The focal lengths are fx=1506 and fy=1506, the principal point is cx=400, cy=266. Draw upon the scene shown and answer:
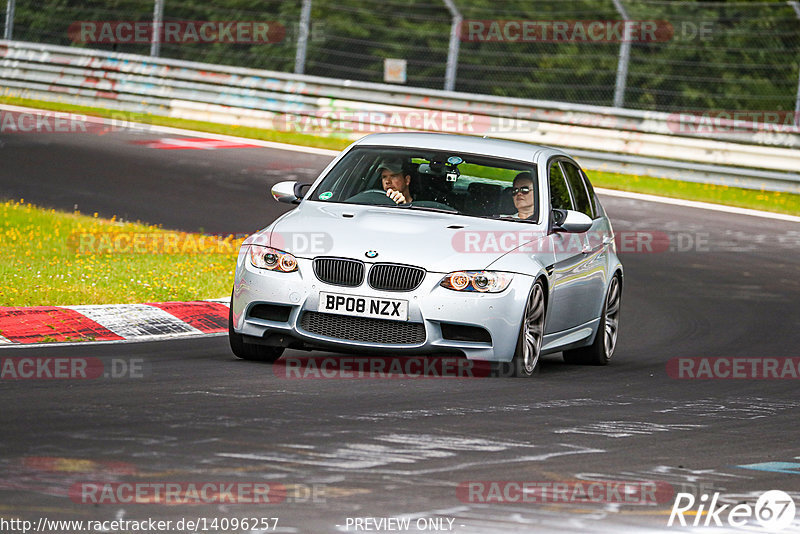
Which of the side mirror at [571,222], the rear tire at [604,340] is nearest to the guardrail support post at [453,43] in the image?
the rear tire at [604,340]

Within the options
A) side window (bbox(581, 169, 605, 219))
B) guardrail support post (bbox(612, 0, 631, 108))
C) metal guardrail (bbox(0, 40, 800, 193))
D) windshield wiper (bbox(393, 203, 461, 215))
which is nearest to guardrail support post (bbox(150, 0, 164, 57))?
metal guardrail (bbox(0, 40, 800, 193))

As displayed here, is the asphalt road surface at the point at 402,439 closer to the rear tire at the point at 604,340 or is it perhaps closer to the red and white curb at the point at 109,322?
the rear tire at the point at 604,340

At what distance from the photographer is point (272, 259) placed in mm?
9031

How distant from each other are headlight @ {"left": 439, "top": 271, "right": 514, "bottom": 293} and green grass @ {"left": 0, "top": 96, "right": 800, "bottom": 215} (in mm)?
13220

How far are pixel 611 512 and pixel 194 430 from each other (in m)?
2.03

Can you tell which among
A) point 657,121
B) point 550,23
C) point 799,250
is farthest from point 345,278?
point 550,23

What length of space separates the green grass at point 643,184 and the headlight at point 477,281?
13220mm

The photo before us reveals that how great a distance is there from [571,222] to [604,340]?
1394mm

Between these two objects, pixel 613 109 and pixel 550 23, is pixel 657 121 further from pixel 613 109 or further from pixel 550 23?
pixel 550 23

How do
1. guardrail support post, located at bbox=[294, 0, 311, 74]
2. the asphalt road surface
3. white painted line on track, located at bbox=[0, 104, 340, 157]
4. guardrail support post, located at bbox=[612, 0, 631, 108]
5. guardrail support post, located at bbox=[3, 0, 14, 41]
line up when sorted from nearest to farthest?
the asphalt road surface → guardrail support post, located at bbox=[612, 0, 631, 108] → white painted line on track, located at bbox=[0, 104, 340, 157] → guardrail support post, located at bbox=[294, 0, 311, 74] → guardrail support post, located at bbox=[3, 0, 14, 41]

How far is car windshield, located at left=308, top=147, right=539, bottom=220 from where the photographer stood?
32.6 feet

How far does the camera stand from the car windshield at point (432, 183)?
9.93m

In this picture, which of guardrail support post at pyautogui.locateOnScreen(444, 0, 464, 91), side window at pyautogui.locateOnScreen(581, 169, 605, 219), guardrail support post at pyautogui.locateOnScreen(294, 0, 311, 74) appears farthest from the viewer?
guardrail support post at pyautogui.locateOnScreen(294, 0, 311, 74)

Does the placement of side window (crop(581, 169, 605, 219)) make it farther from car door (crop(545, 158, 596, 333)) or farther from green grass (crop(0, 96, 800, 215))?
green grass (crop(0, 96, 800, 215))
